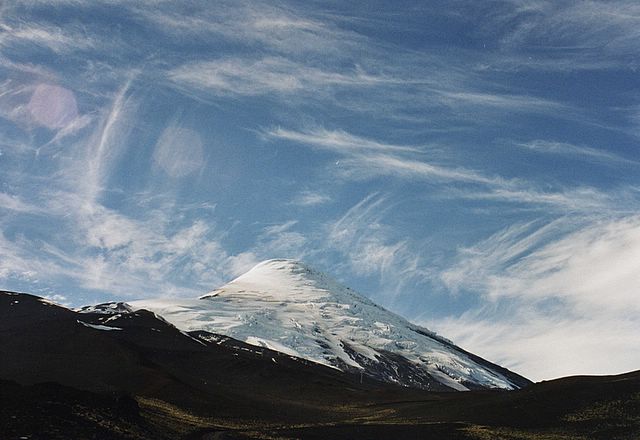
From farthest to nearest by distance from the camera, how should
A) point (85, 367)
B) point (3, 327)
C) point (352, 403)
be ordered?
point (3, 327)
point (352, 403)
point (85, 367)

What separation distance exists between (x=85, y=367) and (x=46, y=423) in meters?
62.3

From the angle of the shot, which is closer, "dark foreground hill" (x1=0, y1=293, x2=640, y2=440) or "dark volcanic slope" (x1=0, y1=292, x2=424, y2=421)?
"dark foreground hill" (x1=0, y1=293, x2=640, y2=440)

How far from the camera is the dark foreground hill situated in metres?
43.5

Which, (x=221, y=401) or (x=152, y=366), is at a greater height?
(x=152, y=366)

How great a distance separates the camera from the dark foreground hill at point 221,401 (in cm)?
4350

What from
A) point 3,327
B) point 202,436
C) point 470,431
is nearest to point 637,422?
point 470,431

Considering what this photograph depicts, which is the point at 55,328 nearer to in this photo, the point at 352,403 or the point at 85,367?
the point at 85,367

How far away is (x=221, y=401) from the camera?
274ft

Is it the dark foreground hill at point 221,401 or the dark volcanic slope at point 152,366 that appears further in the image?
the dark volcanic slope at point 152,366

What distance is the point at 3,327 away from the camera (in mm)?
129375

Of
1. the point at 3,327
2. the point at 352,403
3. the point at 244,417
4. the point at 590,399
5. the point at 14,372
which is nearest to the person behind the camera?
the point at 590,399

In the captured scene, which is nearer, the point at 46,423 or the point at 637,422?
the point at 46,423

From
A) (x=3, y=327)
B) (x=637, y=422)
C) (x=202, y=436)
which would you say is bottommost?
(x=202, y=436)

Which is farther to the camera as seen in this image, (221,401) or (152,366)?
(152,366)
